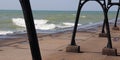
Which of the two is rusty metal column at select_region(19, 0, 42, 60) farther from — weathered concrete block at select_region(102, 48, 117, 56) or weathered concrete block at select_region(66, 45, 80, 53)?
weathered concrete block at select_region(66, 45, 80, 53)

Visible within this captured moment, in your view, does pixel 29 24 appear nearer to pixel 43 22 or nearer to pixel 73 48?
pixel 73 48

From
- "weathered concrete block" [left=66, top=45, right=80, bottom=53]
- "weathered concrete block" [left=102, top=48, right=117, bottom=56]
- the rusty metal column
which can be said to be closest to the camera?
the rusty metal column

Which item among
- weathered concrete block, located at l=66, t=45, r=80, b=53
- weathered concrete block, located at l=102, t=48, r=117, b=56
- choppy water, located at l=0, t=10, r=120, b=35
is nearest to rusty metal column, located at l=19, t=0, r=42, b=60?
weathered concrete block, located at l=102, t=48, r=117, b=56

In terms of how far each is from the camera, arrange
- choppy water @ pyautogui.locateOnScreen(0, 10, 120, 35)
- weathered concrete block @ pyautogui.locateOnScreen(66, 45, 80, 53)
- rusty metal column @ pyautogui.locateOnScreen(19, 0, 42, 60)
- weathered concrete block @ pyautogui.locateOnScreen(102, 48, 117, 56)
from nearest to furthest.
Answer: rusty metal column @ pyautogui.locateOnScreen(19, 0, 42, 60) → weathered concrete block @ pyautogui.locateOnScreen(102, 48, 117, 56) → weathered concrete block @ pyautogui.locateOnScreen(66, 45, 80, 53) → choppy water @ pyautogui.locateOnScreen(0, 10, 120, 35)

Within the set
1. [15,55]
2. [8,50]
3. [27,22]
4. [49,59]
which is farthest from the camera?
[8,50]

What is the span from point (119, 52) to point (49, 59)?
8.72ft

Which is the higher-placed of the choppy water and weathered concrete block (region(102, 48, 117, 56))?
the choppy water

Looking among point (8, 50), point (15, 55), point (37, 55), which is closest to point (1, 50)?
point (8, 50)

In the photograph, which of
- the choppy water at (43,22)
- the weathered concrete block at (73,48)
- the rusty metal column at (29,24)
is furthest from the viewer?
the choppy water at (43,22)

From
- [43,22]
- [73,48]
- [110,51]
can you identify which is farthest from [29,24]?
[43,22]

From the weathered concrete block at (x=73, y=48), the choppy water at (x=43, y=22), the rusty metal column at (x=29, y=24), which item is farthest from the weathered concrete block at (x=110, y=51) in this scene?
the choppy water at (x=43, y=22)

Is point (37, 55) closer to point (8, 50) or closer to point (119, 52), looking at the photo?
point (119, 52)

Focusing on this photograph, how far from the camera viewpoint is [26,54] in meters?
12.0

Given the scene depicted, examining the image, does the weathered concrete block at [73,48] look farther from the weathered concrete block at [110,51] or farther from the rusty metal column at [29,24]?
the rusty metal column at [29,24]
